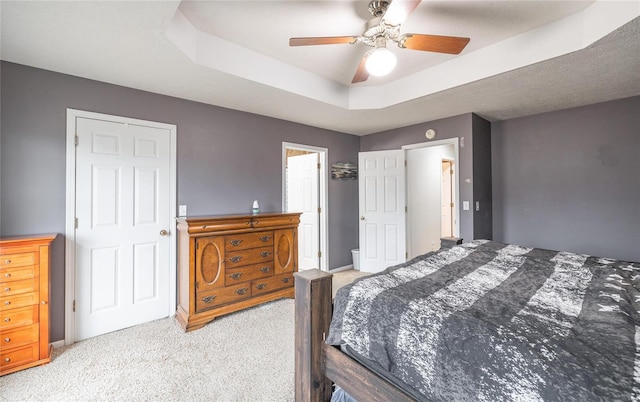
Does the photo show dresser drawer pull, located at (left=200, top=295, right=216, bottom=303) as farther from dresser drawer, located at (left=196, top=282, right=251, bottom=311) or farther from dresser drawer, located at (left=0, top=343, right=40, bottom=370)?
dresser drawer, located at (left=0, top=343, right=40, bottom=370)

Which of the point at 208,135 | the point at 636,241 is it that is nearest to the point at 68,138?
the point at 208,135

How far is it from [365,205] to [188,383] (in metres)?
3.38

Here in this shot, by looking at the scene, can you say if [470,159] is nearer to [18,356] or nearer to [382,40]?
[382,40]

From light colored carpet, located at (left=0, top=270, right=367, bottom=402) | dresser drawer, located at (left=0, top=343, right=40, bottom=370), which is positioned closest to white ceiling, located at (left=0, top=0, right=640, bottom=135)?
dresser drawer, located at (left=0, top=343, right=40, bottom=370)

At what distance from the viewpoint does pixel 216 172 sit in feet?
10.7

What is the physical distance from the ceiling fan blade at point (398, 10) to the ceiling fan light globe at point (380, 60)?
0.55 ft

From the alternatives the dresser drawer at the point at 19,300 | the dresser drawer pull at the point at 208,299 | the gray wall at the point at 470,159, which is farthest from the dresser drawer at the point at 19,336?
the gray wall at the point at 470,159

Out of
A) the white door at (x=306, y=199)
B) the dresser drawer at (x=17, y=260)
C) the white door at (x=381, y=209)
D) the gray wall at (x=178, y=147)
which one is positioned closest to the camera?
the dresser drawer at (x=17, y=260)

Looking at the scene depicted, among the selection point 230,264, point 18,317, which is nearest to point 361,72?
point 230,264

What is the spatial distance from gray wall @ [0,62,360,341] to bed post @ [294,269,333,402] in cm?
219

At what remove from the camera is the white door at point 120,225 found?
249 cm

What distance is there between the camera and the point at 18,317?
2002mm

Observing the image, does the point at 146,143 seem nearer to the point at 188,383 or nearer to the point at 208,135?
the point at 208,135

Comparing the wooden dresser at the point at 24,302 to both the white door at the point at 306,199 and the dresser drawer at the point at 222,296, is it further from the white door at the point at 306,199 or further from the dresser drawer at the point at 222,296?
the white door at the point at 306,199
